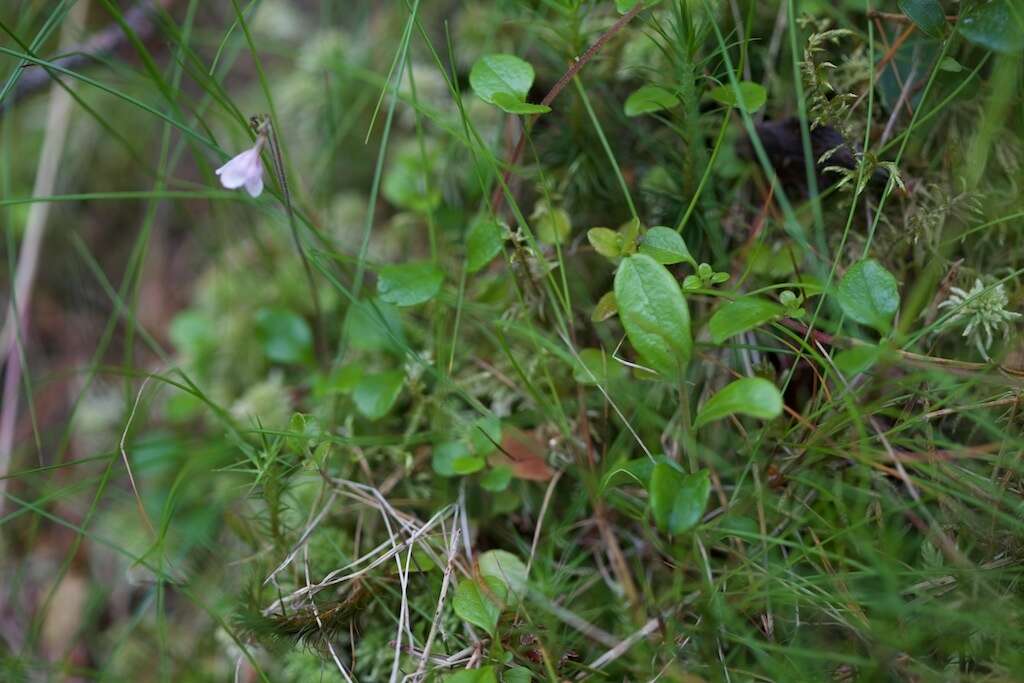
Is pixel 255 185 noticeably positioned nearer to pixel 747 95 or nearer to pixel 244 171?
pixel 244 171

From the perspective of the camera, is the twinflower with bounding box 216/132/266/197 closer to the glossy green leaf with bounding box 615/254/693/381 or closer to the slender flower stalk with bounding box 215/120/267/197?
the slender flower stalk with bounding box 215/120/267/197

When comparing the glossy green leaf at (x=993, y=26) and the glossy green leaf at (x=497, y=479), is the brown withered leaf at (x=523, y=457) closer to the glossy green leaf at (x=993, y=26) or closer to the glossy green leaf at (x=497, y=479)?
the glossy green leaf at (x=497, y=479)

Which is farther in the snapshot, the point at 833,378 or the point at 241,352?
the point at 241,352

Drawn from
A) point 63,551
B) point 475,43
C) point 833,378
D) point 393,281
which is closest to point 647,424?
point 833,378

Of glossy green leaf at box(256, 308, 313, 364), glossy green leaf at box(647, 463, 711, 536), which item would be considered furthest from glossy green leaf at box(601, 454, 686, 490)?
glossy green leaf at box(256, 308, 313, 364)

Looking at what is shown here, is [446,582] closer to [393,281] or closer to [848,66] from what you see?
[393,281]

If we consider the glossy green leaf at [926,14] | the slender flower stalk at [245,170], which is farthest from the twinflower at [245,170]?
the glossy green leaf at [926,14]

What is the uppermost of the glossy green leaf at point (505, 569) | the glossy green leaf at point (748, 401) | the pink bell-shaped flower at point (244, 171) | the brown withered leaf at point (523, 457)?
the pink bell-shaped flower at point (244, 171)
